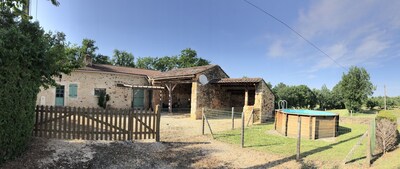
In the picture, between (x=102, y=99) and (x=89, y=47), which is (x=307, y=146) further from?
(x=89, y=47)

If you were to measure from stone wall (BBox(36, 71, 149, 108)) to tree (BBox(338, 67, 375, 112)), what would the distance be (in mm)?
19822

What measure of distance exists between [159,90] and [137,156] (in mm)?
15096

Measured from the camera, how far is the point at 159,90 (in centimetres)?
2128

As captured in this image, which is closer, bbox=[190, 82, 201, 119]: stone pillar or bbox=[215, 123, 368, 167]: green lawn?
bbox=[215, 123, 368, 167]: green lawn

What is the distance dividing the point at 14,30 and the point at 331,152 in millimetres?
8911

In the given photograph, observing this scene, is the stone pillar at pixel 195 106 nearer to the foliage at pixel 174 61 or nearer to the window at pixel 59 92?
the window at pixel 59 92

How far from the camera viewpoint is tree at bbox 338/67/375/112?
2234 centimetres

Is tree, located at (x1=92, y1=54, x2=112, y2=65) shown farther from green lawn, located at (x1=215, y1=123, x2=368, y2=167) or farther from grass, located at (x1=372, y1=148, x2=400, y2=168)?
grass, located at (x1=372, y1=148, x2=400, y2=168)

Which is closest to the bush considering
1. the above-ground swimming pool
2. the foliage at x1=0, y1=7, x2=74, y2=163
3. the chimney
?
the above-ground swimming pool

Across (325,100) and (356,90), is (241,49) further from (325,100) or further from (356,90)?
(325,100)

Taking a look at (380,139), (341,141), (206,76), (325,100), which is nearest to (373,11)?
(341,141)

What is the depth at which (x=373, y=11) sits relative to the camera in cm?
1198

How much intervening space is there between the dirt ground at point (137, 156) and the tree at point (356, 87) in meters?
19.7

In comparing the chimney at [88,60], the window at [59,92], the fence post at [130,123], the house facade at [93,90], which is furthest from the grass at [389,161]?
the chimney at [88,60]
